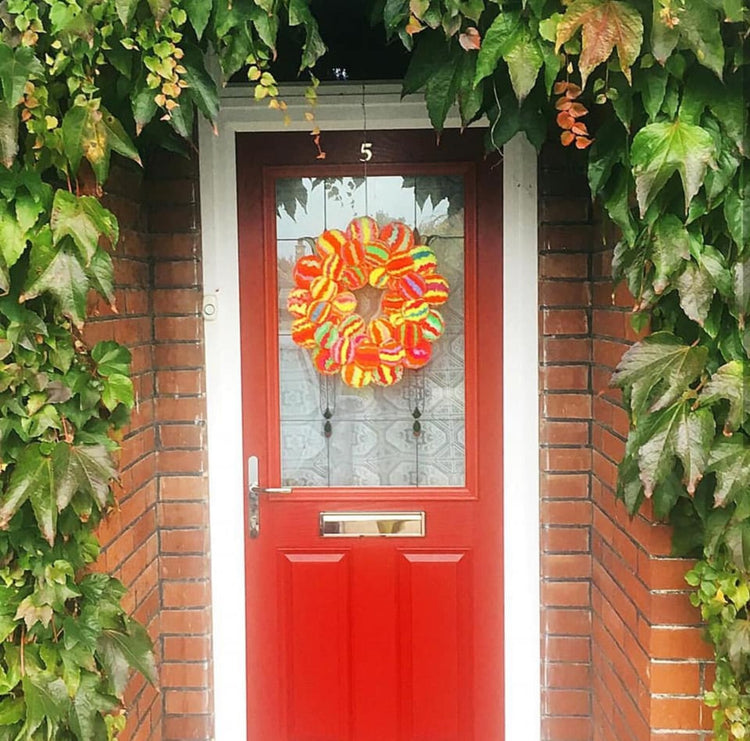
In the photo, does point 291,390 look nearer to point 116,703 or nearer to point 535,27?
point 116,703

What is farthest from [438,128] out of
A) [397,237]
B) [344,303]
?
[344,303]

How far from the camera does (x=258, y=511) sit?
248 cm

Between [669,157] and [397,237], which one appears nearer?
[669,157]

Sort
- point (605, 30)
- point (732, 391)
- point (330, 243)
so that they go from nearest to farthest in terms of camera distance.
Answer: point (605, 30), point (732, 391), point (330, 243)

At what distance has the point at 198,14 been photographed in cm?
160

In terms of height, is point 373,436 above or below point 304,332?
below

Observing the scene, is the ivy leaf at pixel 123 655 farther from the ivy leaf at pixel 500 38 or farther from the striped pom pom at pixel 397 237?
the ivy leaf at pixel 500 38

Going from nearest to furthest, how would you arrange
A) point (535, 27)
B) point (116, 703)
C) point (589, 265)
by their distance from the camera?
point (535, 27) < point (116, 703) < point (589, 265)

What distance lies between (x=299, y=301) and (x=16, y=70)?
1.07 metres

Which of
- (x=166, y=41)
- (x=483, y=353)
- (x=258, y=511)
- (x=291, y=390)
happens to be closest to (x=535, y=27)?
(x=166, y=41)

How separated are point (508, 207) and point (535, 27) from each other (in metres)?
0.83

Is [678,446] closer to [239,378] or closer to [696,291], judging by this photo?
[696,291]

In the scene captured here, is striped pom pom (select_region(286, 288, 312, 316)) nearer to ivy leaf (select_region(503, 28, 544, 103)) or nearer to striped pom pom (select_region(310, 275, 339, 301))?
striped pom pom (select_region(310, 275, 339, 301))

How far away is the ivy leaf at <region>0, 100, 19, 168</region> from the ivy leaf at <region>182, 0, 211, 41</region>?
16.0 inches
